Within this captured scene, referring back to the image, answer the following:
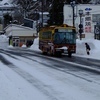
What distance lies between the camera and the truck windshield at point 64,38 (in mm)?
34438

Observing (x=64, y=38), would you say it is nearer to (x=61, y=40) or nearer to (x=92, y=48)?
(x=61, y=40)

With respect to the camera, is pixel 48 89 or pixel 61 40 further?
pixel 61 40

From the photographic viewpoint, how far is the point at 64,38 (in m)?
34.8

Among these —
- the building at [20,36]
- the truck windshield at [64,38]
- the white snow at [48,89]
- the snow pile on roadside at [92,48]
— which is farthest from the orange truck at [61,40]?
the building at [20,36]

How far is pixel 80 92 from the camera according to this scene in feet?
37.2

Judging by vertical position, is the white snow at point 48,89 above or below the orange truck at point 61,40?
below

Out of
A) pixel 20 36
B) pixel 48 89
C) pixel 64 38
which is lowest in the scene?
pixel 48 89

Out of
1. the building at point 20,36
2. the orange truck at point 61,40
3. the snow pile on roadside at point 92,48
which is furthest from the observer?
the building at point 20,36

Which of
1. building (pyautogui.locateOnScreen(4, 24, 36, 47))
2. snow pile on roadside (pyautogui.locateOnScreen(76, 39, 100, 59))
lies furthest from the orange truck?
building (pyautogui.locateOnScreen(4, 24, 36, 47))

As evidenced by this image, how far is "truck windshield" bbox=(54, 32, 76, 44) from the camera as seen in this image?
3444 cm

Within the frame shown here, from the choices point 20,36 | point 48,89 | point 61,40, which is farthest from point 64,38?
point 20,36

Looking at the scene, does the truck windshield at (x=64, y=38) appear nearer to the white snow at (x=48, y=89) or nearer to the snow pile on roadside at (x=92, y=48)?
the snow pile on roadside at (x=92, y=48)

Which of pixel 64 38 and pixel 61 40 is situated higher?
pixel 64 38

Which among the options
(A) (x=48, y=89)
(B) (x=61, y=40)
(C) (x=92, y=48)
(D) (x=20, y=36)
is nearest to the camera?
(A) (x=48, y=89)
